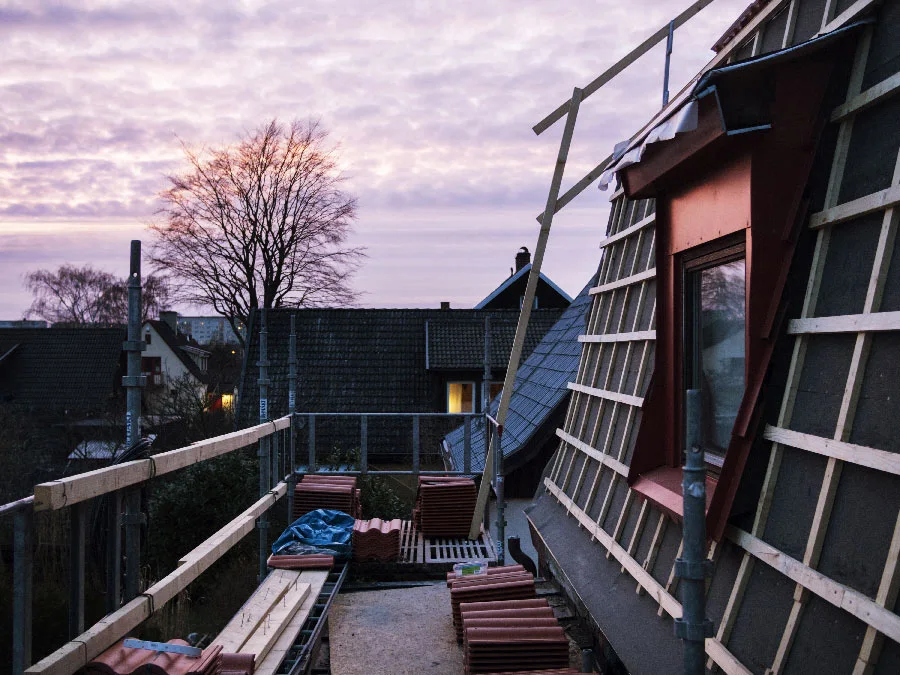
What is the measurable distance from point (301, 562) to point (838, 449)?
6986mm

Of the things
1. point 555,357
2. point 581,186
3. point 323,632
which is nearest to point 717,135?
point 581,186

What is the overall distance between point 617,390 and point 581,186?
2.51 metres

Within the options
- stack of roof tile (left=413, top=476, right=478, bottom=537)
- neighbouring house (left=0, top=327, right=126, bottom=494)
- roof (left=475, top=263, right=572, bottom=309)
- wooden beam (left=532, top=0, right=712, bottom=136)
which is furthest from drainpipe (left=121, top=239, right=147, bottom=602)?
neighbouring house (left=0, top=327, right=126, bottom=494)

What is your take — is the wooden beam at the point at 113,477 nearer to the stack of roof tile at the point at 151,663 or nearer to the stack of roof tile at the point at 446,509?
the stack of roof tile at the point at 151,663

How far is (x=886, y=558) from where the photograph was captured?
7.78 ft

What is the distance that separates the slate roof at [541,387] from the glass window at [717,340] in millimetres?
6157

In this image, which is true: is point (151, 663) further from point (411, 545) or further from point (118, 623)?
point (411, 545)

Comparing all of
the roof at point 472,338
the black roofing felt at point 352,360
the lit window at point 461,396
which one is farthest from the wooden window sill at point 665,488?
the lit window at point 461,396

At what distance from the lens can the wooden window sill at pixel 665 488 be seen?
399 cm

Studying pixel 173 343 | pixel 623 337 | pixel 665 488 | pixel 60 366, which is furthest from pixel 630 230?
pixel 173 343

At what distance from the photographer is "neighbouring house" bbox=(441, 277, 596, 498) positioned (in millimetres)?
12188

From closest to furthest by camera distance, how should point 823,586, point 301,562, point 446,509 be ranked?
1. point 823,586
2. point 301,562
3. point 446,509

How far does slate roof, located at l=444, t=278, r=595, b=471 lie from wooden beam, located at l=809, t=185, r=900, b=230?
762 cm

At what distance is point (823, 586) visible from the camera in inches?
103
